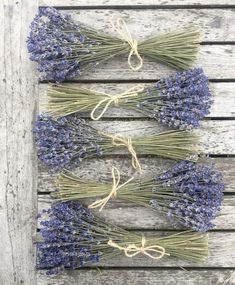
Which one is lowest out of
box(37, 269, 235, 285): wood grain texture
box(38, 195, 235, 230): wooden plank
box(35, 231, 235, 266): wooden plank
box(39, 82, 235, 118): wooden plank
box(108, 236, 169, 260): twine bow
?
box(37, 269, 235, 285): wood grain texture

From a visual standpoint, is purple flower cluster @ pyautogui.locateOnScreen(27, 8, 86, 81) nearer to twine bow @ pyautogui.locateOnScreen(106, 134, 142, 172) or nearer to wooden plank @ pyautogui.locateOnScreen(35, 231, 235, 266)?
twine bow @ pyautogui.locateOnScreen(106, 134, 142, 172)

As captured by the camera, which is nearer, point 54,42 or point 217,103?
point 54,42

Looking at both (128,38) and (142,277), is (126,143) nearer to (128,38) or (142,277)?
(128,38)

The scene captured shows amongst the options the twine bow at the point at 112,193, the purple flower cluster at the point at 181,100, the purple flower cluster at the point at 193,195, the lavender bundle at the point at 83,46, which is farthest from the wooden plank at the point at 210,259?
the lavender bundle at the point at 83,46

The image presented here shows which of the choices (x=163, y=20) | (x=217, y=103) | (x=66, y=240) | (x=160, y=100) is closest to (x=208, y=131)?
(x=217, y=103)

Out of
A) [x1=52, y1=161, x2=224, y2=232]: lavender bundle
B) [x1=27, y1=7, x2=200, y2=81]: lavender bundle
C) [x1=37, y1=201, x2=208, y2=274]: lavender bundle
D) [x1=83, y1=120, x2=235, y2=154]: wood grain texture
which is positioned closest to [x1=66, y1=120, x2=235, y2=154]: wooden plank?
[x1=83, y1=120, x2=235, y2=154]: wood grain texture

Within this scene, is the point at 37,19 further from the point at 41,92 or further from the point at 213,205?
the point at 213,205
